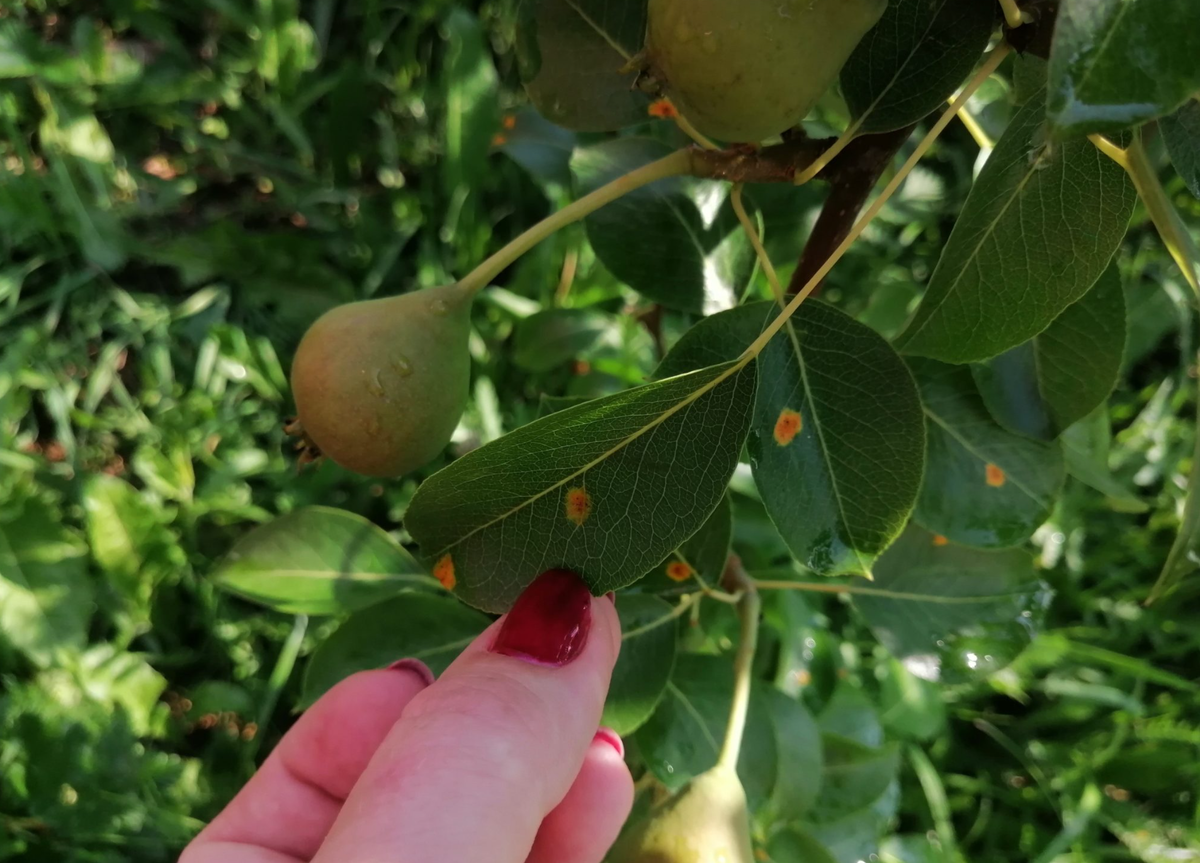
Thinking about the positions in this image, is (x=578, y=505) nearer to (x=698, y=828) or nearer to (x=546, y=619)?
(x=546, y=619)

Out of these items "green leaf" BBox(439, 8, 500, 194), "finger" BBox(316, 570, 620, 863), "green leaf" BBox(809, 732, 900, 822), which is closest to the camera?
"finger" BBox(316, 570, 620, 863)

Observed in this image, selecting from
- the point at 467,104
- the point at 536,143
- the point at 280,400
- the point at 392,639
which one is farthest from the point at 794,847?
the point at 467,104

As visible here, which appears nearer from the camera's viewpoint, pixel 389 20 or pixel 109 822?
pixel 109 822

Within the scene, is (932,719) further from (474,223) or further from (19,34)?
(19,34)

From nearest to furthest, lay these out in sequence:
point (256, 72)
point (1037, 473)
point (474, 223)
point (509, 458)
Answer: point (509, 458), point (1037, 473), point (474, 223), point (256, 72)

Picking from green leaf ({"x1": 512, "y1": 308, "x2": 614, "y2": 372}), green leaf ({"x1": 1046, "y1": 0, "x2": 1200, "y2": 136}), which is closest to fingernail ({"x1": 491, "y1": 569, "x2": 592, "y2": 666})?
green leaf ({"x1": 1046, "y1": 0, "x2": 1200, "y2": 136})

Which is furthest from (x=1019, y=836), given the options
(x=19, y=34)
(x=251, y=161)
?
(x=19, y=34)

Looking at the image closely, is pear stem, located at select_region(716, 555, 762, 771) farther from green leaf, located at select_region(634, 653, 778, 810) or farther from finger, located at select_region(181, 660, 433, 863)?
finger, located at select_region(181, 660, 433, 863)
